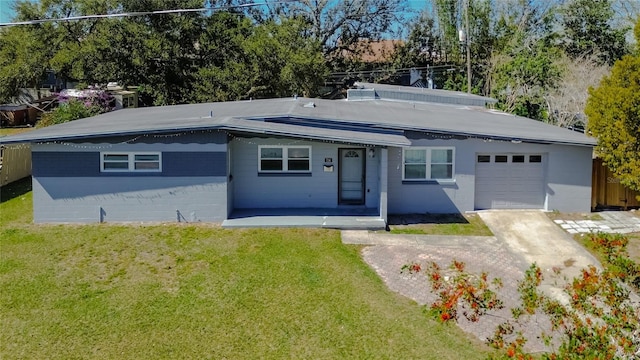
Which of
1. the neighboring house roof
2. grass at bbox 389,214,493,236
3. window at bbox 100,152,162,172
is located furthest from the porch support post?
the neighboring house roof

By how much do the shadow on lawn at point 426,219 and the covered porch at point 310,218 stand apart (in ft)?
1.81

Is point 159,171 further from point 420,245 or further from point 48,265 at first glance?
point 420,245

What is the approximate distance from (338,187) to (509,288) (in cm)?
624

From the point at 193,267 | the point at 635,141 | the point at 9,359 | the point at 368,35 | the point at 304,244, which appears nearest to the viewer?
the point at 9,359

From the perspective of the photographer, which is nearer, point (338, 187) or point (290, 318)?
point (290, 318)

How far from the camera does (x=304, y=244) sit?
12688 mm

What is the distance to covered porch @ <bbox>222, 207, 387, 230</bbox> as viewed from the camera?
13.8 meters

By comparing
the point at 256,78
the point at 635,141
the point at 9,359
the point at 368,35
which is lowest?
the point at 9,359

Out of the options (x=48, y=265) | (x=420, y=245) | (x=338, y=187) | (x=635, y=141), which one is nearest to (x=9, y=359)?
(x=48, y=265)

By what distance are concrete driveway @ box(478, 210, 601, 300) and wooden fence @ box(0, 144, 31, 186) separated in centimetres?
1617

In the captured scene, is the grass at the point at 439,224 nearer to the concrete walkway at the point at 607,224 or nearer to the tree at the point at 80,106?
the concrete walkway at the point at 607,224

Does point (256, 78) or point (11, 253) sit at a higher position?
point (256, 78)

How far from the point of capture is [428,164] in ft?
50.3

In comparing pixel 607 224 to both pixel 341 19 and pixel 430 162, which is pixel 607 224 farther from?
pixel 341 19
